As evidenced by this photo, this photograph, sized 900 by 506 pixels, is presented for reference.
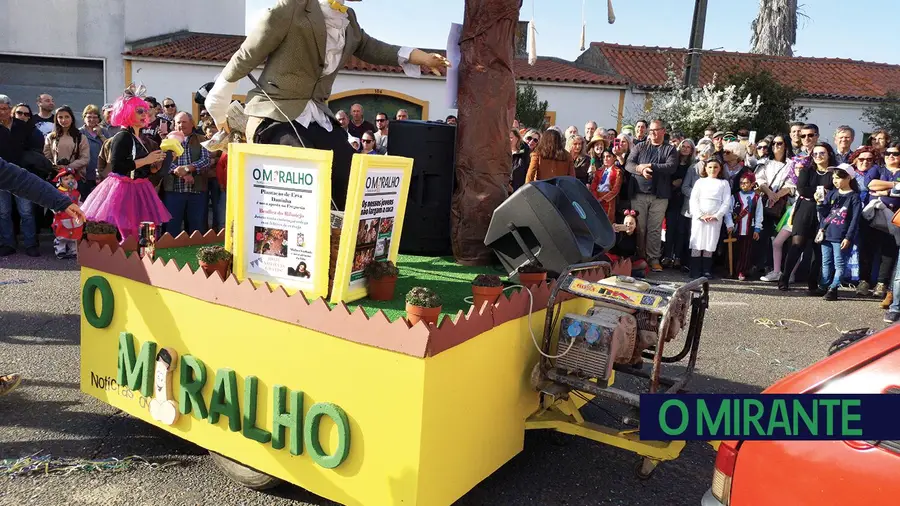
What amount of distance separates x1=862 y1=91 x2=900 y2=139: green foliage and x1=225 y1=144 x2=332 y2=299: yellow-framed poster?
22.8m

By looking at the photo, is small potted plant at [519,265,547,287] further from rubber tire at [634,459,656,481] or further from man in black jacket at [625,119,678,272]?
man in black jacket at [625,119,678,272]

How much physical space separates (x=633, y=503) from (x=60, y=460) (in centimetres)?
290

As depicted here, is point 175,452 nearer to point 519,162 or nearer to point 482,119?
point 482,119

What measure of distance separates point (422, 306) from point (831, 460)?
56.3 inches

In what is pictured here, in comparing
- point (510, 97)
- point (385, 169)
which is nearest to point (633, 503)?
point (385, 169)

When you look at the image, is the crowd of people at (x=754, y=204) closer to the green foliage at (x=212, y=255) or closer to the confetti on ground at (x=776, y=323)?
the confetti on ground at (x=776, y=323)

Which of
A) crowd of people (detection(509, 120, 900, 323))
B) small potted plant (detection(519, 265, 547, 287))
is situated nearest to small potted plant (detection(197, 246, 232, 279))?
small potted plant (detection(519, 265, 547, 287))

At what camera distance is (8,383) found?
4168mm

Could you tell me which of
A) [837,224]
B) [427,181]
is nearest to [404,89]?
[837,224]

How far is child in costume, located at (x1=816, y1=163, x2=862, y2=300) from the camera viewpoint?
806 centimetres

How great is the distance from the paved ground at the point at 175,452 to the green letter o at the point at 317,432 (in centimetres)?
44

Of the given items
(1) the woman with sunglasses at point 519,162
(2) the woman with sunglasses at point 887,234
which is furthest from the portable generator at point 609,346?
(2) the woman with sunglasses at point 887,234

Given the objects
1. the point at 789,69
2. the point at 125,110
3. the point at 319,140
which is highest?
the point at 789,69

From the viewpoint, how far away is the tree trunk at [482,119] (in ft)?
14.5
